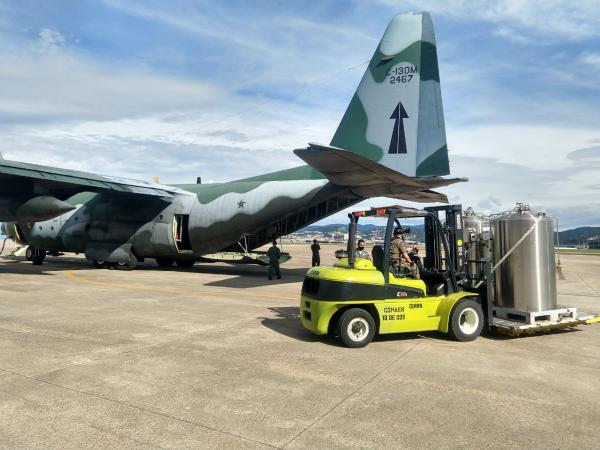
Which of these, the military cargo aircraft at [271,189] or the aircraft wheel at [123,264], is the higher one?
the military cargo aircraft at [271,189]

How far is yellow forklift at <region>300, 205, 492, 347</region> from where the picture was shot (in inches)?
308

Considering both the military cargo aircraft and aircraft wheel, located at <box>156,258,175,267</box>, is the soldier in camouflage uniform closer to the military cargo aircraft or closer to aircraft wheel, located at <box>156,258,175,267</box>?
the military cargo aircraft

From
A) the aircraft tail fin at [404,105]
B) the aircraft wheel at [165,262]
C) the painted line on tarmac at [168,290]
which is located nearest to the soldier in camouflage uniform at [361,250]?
the painted line on tarmac at [168,290]

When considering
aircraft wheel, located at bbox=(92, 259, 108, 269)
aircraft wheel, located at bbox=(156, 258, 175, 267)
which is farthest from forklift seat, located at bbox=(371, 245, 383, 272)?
aircraft wheel, located at bbox=(92, 259, 108, 269)

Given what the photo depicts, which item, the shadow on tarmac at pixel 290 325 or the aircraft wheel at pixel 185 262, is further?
the aircraft wheel at pixel 185 262

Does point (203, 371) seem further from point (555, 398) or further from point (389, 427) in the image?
point (555, 398)

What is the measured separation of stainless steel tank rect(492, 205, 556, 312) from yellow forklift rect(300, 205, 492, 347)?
694mm

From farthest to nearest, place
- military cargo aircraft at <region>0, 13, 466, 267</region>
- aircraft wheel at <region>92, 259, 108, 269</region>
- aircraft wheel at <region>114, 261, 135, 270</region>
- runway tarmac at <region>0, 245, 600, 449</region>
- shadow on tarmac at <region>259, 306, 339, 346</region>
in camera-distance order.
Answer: aircraft wheel at <region>92, 259, 108, 269</region>
aircraft wheel at <region>114, 261, 135, 270</region>
military cargo aircraft at <region>0, 13, 466, 267</region>
shadow on tarmac at <region>259, 306, 339, 346</region>
runway tarmac at <region>0, 245, 600, 449</region>

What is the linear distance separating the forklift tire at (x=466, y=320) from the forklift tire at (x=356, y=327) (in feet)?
5.16

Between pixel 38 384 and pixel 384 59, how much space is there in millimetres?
13790

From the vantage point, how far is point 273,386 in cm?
580

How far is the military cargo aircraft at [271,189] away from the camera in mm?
14445

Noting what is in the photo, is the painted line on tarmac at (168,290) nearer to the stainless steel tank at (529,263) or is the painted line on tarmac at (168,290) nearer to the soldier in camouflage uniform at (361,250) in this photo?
the soldier in camouflage uniform at (361,250)

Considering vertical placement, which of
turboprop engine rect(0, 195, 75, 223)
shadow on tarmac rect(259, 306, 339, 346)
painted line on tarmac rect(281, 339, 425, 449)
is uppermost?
turboprop engine rect(0, 195, 75, 223)
